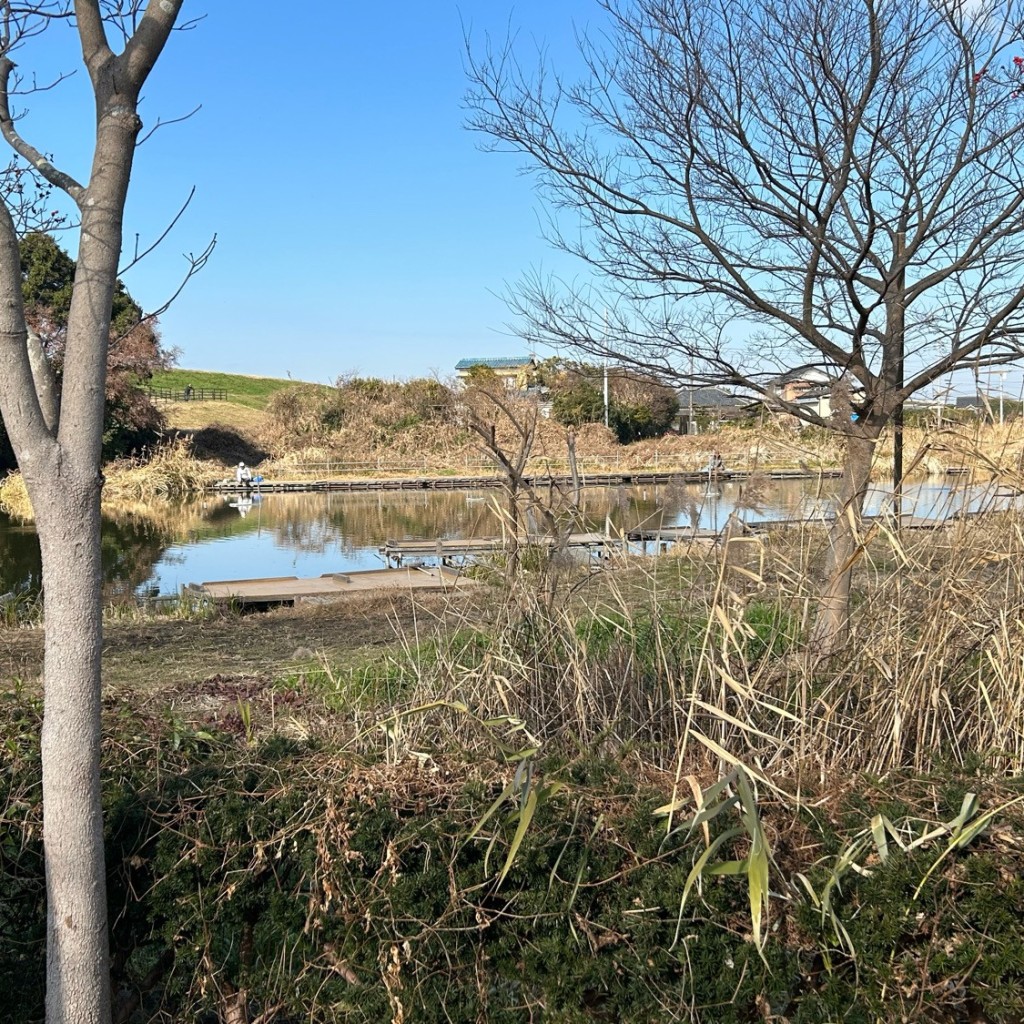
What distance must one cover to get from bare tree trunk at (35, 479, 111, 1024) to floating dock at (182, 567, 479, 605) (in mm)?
9674

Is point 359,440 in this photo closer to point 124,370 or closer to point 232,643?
point 124,370

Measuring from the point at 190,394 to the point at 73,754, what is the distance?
199ft

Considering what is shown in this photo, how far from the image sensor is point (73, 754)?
2.55 metres

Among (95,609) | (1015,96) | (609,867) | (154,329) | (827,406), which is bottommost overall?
(609,867)

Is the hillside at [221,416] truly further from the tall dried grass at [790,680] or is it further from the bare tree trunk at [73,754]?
the bare tree trunk at [73,754]

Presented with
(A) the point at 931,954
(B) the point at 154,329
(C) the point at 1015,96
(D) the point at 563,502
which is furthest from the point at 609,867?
(B) the point at 154,329

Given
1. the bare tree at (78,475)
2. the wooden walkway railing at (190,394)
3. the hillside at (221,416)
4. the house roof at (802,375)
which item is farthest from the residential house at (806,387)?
the wooden walkway railing at (190,394)

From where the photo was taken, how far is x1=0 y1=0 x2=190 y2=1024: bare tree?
2477mm

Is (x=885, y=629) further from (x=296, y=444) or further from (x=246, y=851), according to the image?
(x=296, y=444)

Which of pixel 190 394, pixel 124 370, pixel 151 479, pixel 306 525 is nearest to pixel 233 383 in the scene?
pixel 190 394

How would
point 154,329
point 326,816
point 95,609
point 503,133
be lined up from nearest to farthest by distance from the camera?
point 95,609, point 326,816, point 503,133, point 154,329

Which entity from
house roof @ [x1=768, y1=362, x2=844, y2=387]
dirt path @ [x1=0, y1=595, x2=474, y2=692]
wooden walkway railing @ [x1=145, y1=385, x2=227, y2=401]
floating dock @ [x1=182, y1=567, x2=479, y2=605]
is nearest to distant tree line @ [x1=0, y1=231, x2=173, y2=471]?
wooden walkway railing @ [x1=145, y1=385, x2=227, y2=401]

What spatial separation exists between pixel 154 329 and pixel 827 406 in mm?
35313

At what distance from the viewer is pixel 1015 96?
5199 millimetres
